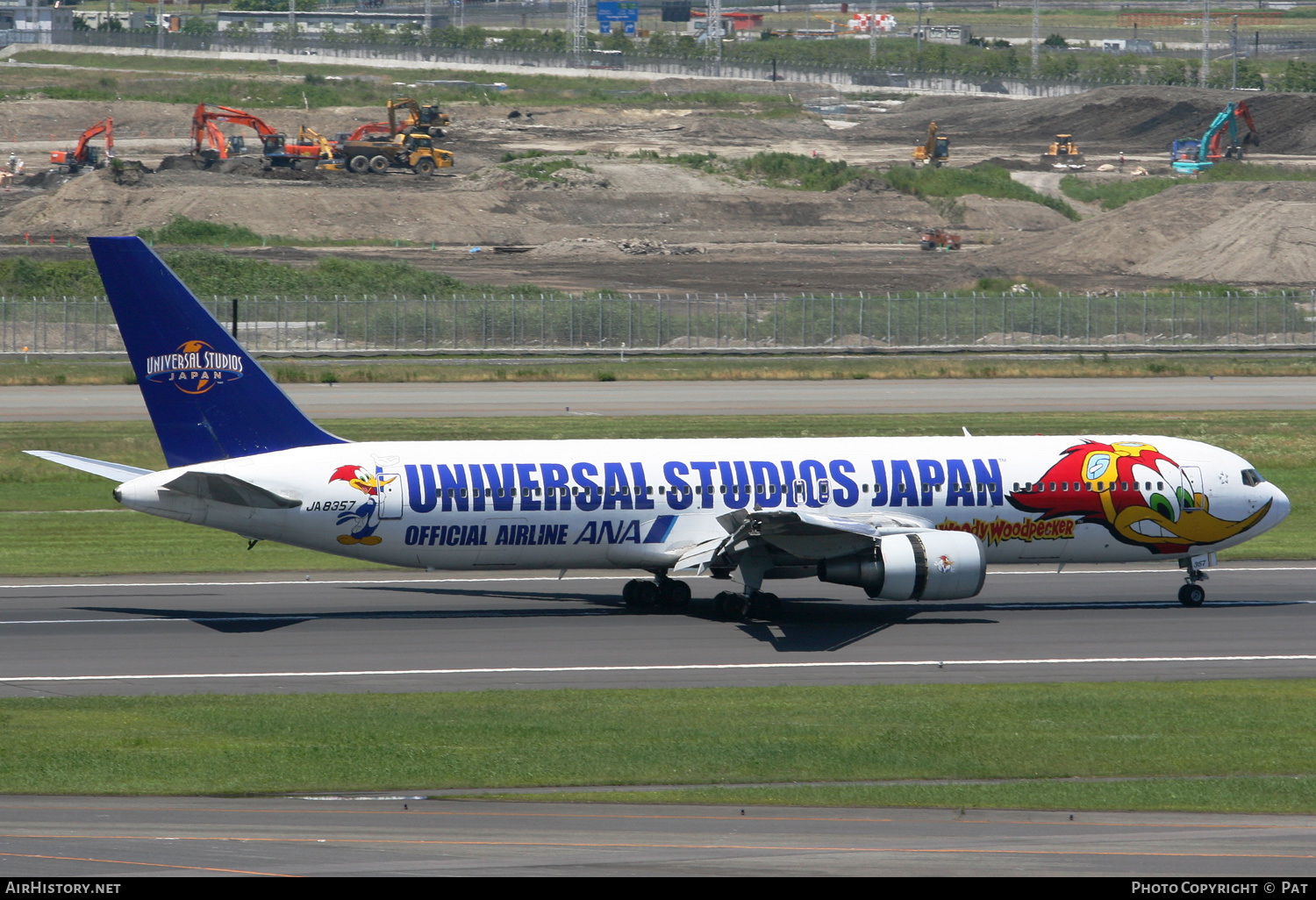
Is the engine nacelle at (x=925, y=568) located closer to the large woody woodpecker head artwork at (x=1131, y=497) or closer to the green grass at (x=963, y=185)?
the large woody woodpecker head artwork at (x=1131, y=497)

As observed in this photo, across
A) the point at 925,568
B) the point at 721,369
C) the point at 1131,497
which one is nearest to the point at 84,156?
the point at 721,369

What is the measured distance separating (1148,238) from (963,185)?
32.9 meters

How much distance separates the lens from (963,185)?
148m

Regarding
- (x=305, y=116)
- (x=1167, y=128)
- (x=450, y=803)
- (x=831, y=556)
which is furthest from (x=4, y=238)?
(x=1167, y=128)

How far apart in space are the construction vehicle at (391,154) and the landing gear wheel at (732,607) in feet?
372

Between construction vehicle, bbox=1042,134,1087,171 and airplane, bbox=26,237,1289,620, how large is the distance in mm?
133749

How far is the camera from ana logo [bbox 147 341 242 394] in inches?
1303

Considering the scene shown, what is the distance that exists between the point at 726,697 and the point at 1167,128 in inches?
6658

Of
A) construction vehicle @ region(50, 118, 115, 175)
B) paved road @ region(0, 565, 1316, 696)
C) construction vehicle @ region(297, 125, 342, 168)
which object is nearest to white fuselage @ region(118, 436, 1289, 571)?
paved road @ region(0, 565, 1316, 696)

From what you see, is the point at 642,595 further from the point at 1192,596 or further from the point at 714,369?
the point at 714,369

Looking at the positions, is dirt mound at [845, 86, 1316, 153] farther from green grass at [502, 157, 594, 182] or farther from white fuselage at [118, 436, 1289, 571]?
white fuselage at [118, 436, 1289, 571]

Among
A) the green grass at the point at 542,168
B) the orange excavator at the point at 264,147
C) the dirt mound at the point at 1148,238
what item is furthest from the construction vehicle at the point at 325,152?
the dirt mound at the point at 1148,238

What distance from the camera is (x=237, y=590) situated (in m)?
38.2

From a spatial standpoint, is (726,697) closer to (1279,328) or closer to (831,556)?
(831,556)
